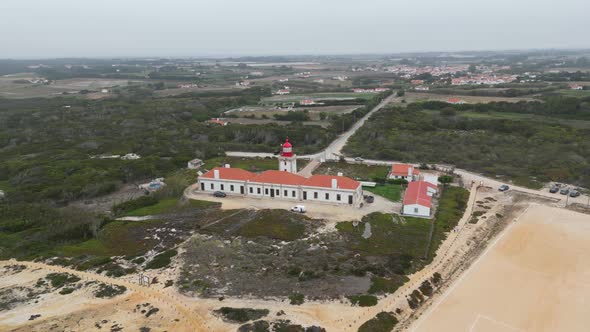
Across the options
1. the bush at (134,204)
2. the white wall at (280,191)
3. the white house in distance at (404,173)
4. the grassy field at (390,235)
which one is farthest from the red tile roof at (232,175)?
the white house in distance at (404,173)

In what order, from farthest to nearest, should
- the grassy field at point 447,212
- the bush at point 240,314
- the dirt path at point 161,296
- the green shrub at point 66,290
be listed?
the grassy field at point 447,212 → the green shrub at point 66,290 → the bush at point 240,314 → the dirt path at point 161,296

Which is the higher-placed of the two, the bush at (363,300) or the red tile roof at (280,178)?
the red tile roof at (280,178)

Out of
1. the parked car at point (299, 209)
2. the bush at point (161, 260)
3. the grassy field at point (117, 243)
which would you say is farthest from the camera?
the parked car at point (299, 209)

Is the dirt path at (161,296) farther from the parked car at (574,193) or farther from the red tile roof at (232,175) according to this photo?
the parked car at (574,193)

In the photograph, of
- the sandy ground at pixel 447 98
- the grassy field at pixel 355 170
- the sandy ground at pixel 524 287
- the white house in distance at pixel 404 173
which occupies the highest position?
the sandy ground at pixel 447 98

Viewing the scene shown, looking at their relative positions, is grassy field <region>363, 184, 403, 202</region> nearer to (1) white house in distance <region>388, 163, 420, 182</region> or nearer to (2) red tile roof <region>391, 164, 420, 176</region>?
(1) white house in distance <region>388, 163, 420, 182</region>

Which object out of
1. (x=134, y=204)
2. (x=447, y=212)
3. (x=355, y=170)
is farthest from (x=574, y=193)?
(x=134, y=204)

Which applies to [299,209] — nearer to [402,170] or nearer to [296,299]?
[296,299]

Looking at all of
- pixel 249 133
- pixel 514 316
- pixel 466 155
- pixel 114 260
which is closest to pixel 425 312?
pixel 514 316
